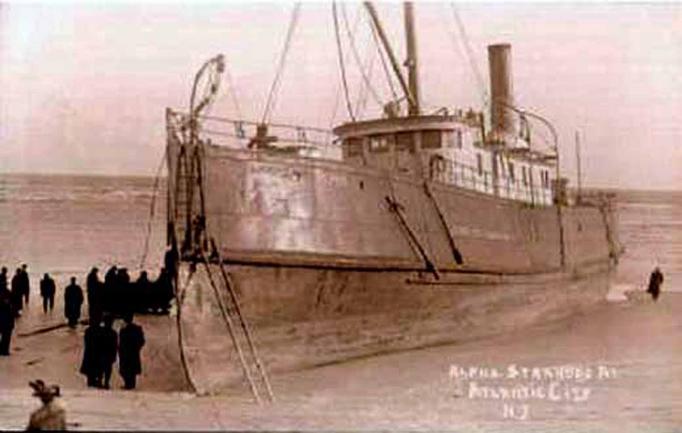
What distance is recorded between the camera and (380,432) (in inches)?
298

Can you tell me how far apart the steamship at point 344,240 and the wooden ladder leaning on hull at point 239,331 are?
13mm

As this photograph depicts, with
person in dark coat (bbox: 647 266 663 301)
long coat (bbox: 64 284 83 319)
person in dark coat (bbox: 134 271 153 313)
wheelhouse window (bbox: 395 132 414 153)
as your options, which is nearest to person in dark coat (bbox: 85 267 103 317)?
long coat (bbox: 64 284 83 319)

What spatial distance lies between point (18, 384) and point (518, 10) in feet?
18.9

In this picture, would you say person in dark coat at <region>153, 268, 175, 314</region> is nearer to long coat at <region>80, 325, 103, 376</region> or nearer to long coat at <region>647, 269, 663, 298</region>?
long coat at <region>80, 325, 103, 376</region>

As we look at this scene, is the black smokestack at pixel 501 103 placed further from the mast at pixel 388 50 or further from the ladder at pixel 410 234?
the ladder at pixel 410 234

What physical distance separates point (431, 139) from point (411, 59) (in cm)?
119

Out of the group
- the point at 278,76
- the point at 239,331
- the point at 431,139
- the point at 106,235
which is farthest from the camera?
the point at 106,235

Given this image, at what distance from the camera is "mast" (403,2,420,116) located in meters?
10.2

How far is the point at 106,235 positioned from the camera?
3384 cm

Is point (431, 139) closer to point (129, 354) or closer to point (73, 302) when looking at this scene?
point (129, 354)

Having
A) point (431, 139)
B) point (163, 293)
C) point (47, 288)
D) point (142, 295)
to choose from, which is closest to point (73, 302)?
point (47, 288)

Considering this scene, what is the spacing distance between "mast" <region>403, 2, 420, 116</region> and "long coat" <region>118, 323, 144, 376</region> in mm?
4256

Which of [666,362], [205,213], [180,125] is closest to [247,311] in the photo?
[205,213]

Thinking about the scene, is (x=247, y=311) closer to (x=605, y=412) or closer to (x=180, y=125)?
(x=180, y=125)
